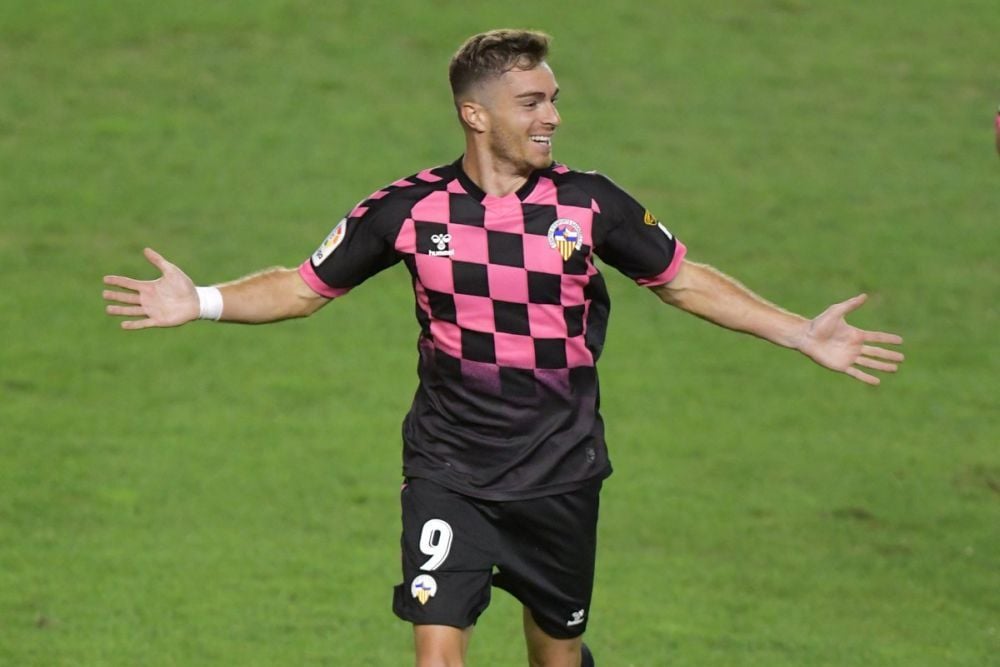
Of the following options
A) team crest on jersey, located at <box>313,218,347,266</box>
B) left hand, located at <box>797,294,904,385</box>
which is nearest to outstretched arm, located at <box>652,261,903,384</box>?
left hand, located at <box>797,294,904,385</box>

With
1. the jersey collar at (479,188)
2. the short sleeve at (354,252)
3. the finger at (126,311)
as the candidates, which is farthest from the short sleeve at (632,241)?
the finger at (126,311)

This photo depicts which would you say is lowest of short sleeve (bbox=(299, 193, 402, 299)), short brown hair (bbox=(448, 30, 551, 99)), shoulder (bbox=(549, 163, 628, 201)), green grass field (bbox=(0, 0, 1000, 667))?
green grass field (bbox=(0, 0, 1000, 667))

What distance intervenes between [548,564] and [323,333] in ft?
19.8

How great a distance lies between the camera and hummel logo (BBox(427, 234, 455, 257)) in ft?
19.1

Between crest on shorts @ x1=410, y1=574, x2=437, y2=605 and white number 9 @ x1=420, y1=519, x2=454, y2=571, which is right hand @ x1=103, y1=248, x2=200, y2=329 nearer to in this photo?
white number 9 @ x1=420, y1=519, x2=454, y2=571

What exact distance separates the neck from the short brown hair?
0.24 meters

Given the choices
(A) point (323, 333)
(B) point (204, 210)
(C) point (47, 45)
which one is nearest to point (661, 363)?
(A) point (323, 333)

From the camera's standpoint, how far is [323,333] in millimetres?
11922

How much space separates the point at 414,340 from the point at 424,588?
6070 mm

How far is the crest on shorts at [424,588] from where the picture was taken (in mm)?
5801

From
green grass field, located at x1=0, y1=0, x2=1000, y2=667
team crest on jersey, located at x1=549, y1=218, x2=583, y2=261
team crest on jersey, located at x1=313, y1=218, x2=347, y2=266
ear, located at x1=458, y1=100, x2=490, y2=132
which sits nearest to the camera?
team crest on jersey, located at x1=549, y1=218, x2=583, y2=261

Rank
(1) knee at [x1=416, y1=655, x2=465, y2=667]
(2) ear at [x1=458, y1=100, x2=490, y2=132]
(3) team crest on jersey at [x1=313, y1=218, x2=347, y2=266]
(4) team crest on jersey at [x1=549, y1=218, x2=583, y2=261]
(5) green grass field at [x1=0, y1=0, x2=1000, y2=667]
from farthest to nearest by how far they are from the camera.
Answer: (5) green grass field at [x1=0, y1=0, x2=1000, y2=667] < (3) team crest on jersey at [x1=313, y1=218, x2=347, y2=266] < (2) ear at [x1=458, y1=100, x2=490, y2=132] < (4) team crest on jersey at [x1=549, y1=218, x2=583, y2=261] < (1) knee at [x1=416, y1=655, x2=465, y2=667]

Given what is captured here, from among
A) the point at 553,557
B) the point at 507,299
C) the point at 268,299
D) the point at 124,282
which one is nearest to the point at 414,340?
the point at 268,299

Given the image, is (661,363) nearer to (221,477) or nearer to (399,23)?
(221,477)
